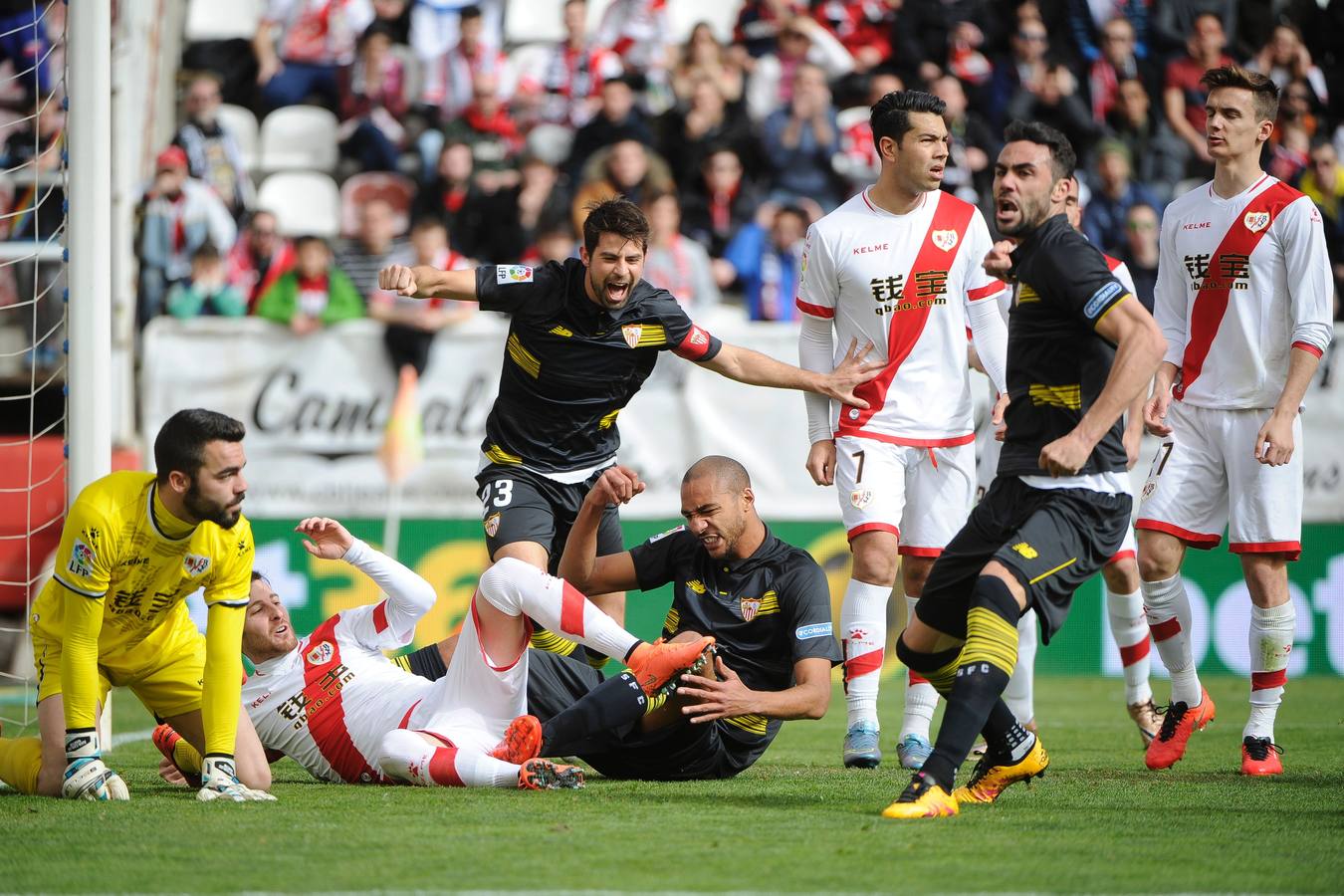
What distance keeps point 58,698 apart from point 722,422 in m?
7.20

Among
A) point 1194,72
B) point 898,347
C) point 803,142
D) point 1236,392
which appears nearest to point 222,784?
point 898,347

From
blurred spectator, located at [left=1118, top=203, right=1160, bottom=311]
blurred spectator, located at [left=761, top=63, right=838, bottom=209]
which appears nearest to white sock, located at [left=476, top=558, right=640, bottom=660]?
blurred spectator, located at [left=1118, top=203, right=1160, bottom=311]

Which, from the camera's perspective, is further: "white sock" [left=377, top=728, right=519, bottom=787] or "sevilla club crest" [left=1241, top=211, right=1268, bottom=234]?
"sevilla club crest" [left=1241, top=211, right=1268, bottom=234]

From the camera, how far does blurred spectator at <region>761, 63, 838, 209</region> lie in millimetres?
14367

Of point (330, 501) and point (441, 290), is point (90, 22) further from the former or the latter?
point (330, 501)

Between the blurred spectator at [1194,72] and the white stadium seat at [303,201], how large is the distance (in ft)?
25.6

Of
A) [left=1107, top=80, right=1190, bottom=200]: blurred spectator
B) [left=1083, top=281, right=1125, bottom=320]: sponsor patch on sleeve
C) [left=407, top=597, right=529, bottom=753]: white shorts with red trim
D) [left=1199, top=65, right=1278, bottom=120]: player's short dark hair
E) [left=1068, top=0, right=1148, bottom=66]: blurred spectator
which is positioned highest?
[left=1068, top=0, right=1148, bottom=66]: blurred spectator

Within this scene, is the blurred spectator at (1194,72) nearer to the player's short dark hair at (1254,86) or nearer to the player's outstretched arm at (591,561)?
the player's short dark hair at (1254,86)

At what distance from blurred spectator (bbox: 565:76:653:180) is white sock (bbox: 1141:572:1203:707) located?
8.49m

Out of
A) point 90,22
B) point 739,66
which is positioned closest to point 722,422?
point 739,66

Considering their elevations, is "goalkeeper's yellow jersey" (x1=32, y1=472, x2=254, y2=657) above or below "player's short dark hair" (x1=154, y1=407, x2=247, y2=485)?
below

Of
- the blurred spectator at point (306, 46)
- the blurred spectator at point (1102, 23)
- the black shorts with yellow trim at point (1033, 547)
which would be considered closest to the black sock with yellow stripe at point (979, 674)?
the black shorts with yellow trim at point (1033, 547)

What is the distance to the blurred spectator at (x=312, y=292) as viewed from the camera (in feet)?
42.8

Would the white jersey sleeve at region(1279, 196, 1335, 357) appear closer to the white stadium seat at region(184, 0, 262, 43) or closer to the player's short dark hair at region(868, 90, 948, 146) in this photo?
the player's short dark hair at region(868, 90, 948, 146)
